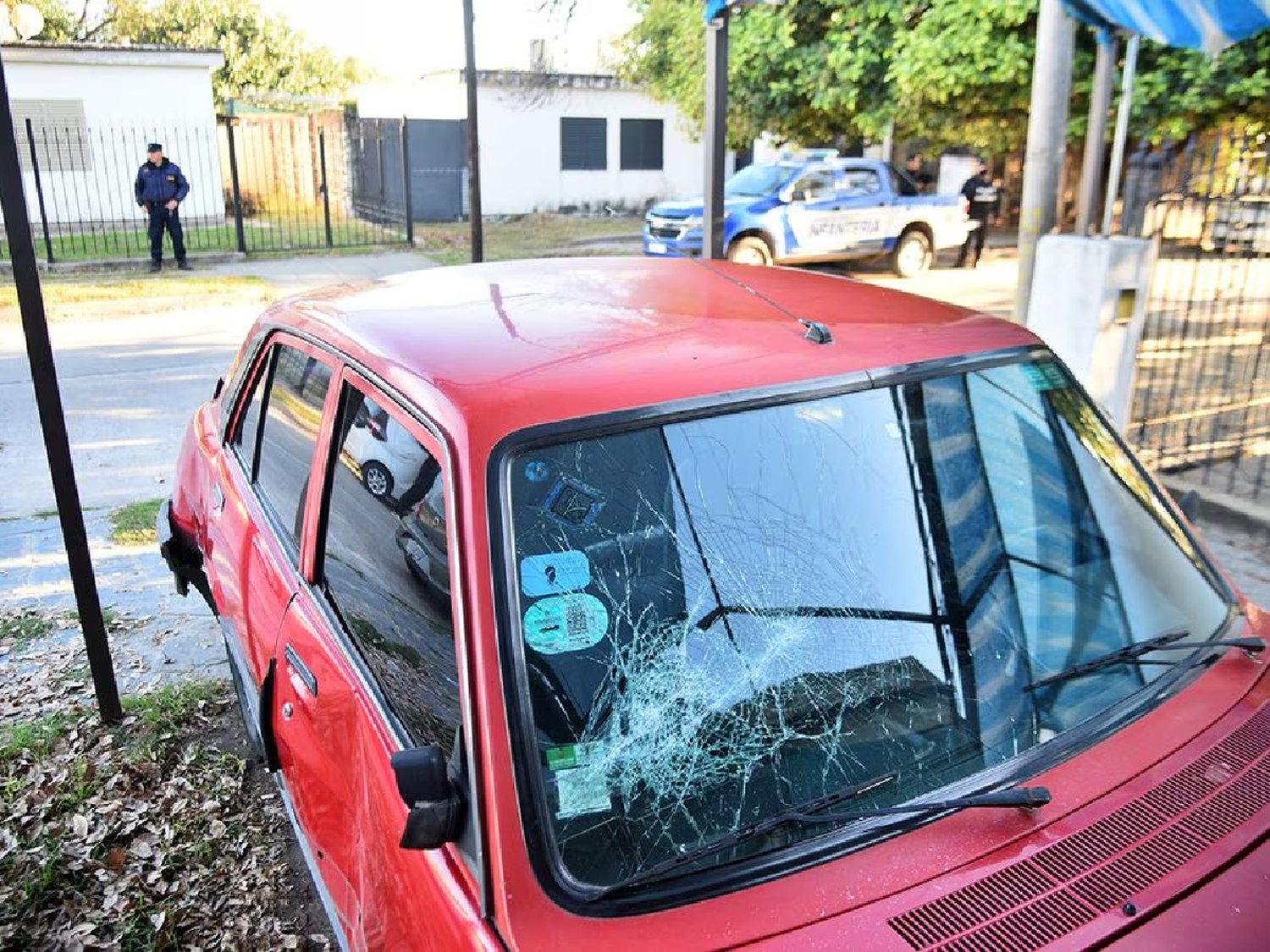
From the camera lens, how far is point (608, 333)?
7.52ft

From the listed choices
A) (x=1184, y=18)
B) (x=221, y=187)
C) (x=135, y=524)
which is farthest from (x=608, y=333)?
(x=221, y=187)

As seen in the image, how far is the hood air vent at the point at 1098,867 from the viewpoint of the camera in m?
1.54

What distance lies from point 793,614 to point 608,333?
74cm

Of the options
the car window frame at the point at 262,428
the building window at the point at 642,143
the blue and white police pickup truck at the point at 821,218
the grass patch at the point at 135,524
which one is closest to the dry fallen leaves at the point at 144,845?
the car window frame at the point at 262,428

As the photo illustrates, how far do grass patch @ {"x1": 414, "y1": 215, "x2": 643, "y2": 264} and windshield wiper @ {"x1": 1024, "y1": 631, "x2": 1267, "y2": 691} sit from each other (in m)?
15.9

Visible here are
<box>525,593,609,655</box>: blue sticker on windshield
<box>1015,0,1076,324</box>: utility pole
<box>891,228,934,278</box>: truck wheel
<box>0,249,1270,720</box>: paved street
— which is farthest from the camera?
<box>891,228,934,278</box>: truck wheel

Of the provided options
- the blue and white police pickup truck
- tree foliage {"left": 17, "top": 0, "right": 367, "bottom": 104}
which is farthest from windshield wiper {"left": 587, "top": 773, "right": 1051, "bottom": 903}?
tree foliage {"left": 17, "top": 0, "right": 367, "bottom": 104}

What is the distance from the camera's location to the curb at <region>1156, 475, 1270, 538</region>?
5.72 meters

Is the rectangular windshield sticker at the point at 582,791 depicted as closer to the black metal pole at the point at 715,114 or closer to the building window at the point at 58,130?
the black metal pole at the point at 715,114

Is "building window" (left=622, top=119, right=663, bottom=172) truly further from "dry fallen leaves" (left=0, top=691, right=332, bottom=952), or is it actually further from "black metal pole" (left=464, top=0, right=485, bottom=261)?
"dry fallen leaves" (left=0, top=691, right=332, bottom=952)

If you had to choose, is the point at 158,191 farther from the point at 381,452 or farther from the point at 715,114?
the point at 381,452

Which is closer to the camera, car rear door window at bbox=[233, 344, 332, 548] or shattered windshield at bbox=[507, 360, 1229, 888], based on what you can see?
shattered windshield at bbox=[507, 360, 1229, 888]

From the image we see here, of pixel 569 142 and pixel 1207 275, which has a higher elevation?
pixel 569 142

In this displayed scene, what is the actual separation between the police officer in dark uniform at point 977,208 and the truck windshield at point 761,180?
11.7 feet
